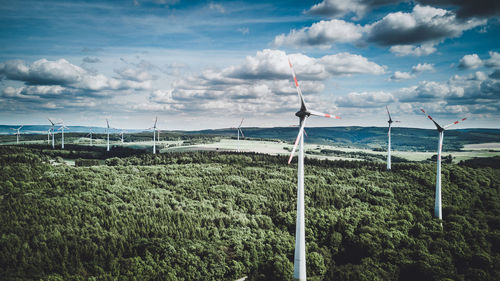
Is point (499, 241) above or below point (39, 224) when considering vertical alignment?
below

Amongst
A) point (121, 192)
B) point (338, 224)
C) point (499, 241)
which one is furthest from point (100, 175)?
point (499, 241)

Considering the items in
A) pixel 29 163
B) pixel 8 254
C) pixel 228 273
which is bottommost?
pixel 228 273

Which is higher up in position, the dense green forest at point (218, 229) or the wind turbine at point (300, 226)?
the wind turbine at point (300, 226)

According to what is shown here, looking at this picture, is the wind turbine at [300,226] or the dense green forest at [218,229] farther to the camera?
the dense green forest at [218,229]

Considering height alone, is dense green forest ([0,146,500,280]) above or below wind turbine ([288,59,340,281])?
below

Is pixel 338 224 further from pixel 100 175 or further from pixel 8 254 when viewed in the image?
pixel 100 175

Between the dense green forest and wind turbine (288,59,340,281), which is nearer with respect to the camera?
wind turbine (288,59,340,281)

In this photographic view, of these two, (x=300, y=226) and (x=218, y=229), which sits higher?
(x=300, y=226)

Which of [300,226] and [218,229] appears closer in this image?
[300,226]
